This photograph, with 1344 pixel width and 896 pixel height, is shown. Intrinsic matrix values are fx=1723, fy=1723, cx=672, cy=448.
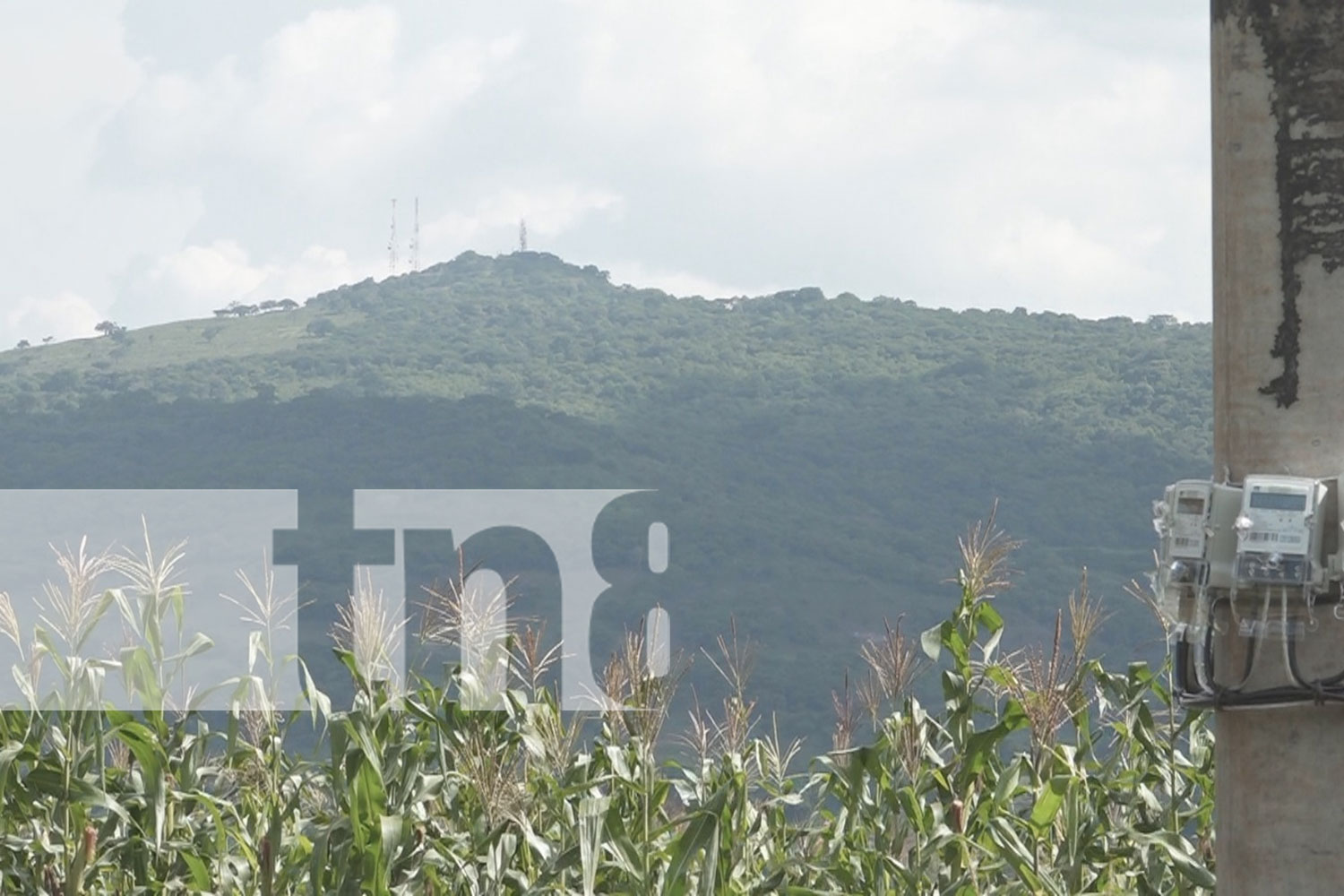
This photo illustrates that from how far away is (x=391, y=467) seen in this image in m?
85.6

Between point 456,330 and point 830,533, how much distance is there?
138ft

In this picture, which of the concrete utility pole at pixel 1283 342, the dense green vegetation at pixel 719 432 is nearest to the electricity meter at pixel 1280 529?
the concrete utility pole at pixel 1283 342

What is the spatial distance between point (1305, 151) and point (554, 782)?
3085mm

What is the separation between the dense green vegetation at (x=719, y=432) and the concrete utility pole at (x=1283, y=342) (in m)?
45.7

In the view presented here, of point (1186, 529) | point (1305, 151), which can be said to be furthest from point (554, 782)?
point (1305, 151)

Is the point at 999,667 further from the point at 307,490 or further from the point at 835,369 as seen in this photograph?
the point at 835,369

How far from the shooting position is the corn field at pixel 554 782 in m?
4.51

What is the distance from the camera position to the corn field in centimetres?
451

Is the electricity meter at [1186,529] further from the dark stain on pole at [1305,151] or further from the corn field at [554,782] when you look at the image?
the corn field at [554,782]

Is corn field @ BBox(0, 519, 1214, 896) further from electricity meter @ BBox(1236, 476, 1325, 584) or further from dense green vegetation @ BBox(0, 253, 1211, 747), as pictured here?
dense green vegetation @ BBox(0, 253, 1211, 747)

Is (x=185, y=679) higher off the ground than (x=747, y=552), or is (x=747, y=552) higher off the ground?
(x=185, y=679)

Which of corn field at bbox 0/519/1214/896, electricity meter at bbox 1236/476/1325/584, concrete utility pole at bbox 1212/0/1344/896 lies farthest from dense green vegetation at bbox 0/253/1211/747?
electricity meter at bbox 1236/476/1325/584

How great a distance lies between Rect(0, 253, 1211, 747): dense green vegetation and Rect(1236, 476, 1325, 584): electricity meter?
151 ft

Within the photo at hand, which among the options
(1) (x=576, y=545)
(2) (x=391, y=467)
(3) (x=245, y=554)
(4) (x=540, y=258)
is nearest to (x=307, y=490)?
(2) (x=391, y=467)
